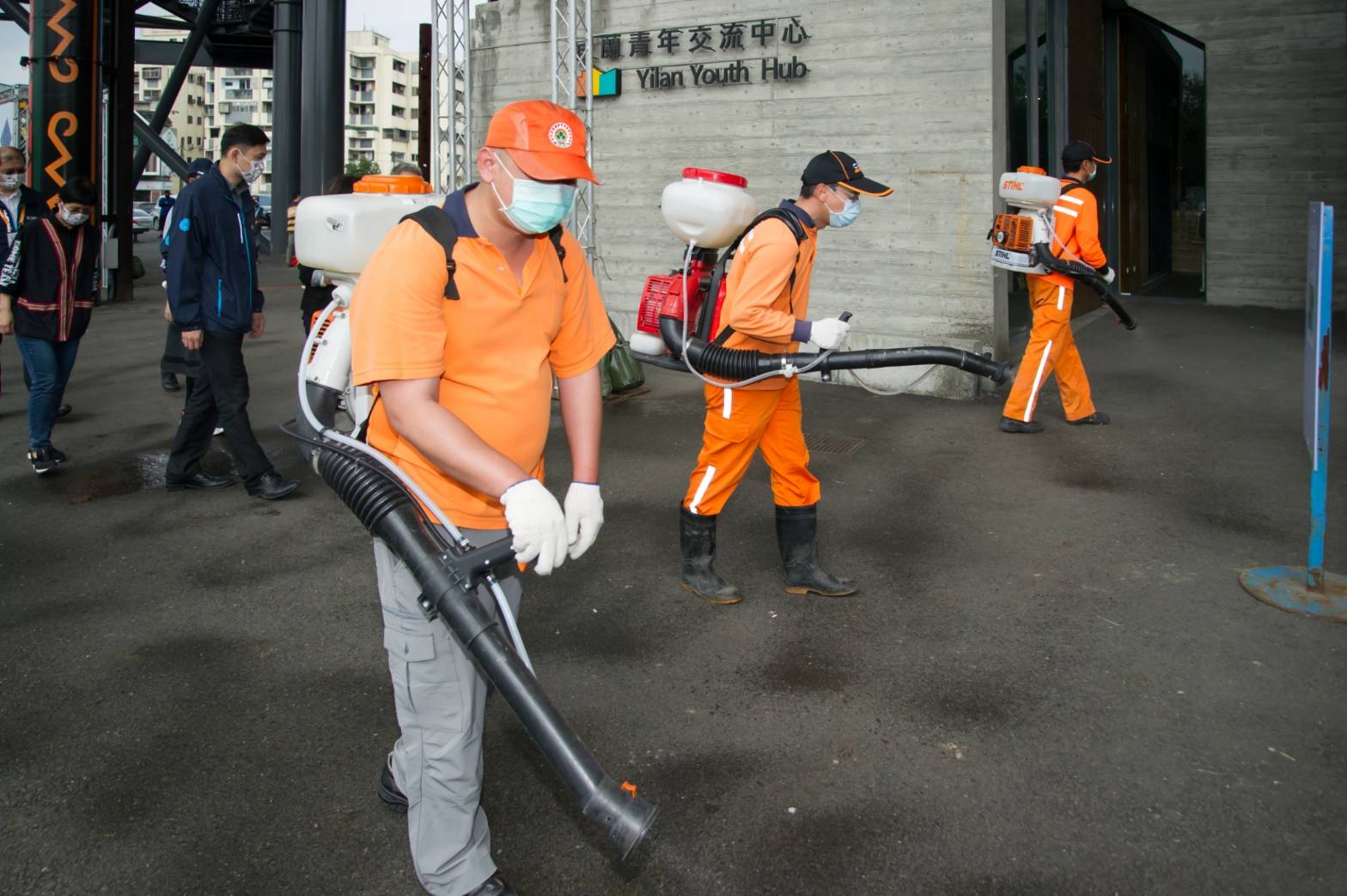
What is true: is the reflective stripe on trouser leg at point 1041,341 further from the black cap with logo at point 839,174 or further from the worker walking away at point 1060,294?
the black cap with logo at point 839,174

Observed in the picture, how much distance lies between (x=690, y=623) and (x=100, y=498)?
4172 mm

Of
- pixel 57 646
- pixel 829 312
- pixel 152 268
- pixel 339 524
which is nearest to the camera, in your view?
pixel 57 646

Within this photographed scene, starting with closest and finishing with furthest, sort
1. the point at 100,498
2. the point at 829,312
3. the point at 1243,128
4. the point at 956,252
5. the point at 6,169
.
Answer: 1. the point at 100,498
2. the point at 6,169
3. the point at 956,252
4. the point at 829,312
5. the point at 1243,128

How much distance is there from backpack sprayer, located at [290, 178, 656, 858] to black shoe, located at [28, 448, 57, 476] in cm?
492

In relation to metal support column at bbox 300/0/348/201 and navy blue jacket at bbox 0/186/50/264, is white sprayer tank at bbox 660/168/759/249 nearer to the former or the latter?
navy blue jacket at bbox 0/186/50/264

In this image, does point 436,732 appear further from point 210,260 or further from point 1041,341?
point 1041,341

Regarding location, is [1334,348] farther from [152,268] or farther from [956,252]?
[152,268]

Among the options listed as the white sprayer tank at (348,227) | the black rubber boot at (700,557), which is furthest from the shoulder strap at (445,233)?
the black rubber boot at (700,557)

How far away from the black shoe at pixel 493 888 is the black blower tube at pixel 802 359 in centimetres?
231

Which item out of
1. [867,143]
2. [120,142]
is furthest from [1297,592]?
[120,142]

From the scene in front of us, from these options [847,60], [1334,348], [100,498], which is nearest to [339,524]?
[100,498]

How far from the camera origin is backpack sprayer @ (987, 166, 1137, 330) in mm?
8125

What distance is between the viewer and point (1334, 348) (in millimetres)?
12266

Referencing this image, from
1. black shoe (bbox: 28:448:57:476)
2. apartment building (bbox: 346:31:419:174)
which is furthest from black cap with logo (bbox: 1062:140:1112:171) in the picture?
apartment building (bbox: 346:31:419:174)
